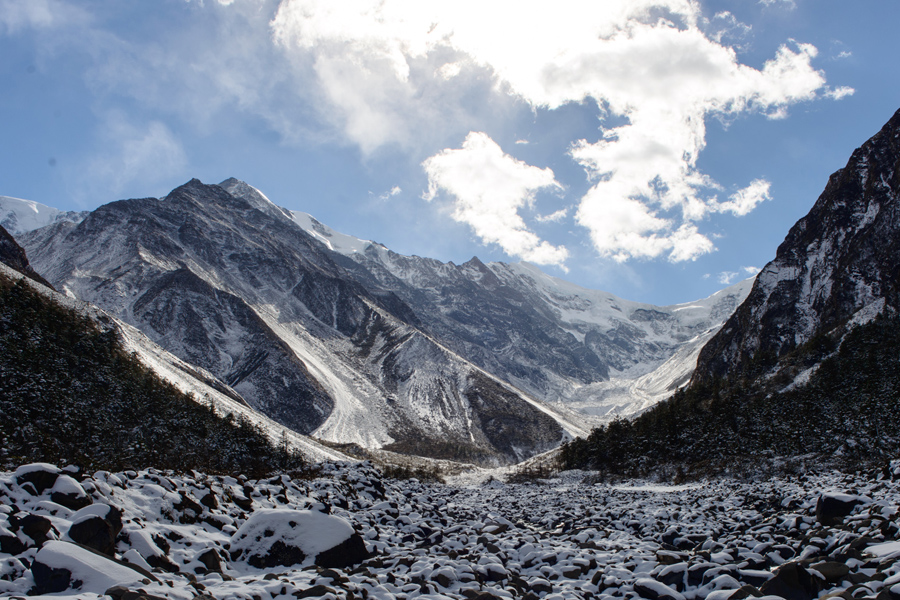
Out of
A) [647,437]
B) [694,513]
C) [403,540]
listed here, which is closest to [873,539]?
[694,513]

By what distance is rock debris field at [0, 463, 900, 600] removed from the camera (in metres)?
8.38

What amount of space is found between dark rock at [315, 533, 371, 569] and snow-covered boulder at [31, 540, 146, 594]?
4.97 metres

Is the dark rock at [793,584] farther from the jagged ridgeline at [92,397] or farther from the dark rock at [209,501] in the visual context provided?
the jagged ridgeline at [92,397]

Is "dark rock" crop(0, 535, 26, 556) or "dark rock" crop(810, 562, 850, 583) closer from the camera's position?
"dark rock" crop(0, 535, 26, 556)

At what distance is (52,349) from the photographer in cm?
5681

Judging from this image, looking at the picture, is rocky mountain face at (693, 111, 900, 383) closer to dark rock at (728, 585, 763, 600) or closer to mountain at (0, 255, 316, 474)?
mountain at (0, 255, 316, 474)

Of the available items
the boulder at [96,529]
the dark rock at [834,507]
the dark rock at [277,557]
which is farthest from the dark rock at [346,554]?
the dark rock at [834,507]

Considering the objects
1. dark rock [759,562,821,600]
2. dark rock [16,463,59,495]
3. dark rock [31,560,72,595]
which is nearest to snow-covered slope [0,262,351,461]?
dark rock [16,463,59,495]

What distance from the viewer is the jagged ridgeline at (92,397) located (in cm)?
4269

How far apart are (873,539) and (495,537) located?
33.0 ft

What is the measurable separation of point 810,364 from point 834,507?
6382 centimetres

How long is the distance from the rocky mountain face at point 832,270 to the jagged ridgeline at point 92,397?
252 ft

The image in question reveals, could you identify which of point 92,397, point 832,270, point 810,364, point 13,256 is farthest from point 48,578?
point 13,256

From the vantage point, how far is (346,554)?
12.9m
